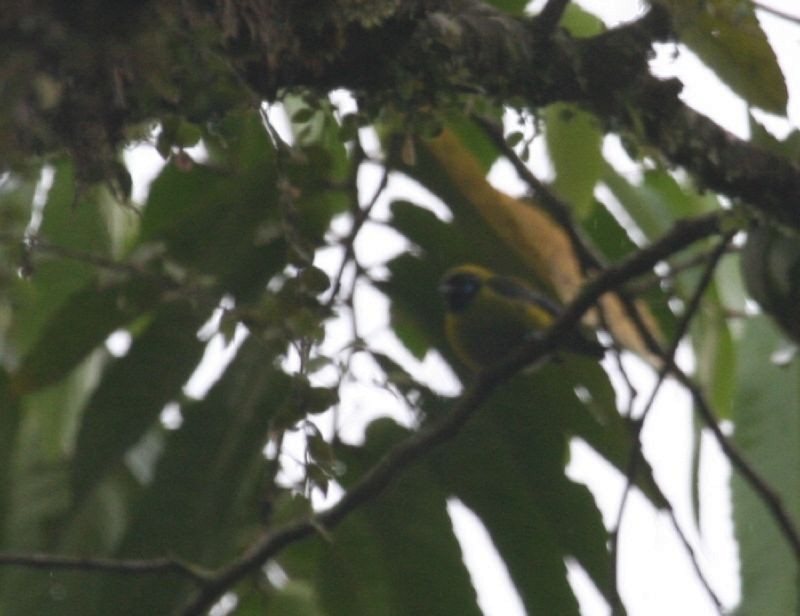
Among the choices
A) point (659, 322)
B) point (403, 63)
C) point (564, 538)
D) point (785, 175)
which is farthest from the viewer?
point (659, 322)

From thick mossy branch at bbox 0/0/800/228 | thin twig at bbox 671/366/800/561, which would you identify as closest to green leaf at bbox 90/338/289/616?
thick mossy branch at bbox 0/0/800/228

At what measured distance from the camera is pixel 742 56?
5.02ft

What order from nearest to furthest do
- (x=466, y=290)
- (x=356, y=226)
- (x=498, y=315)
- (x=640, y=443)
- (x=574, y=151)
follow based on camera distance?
(x=640, y=443) → (x=356, y=226) → (x=574, y=151) → (x=466, y=290) → (x=498, y=315)

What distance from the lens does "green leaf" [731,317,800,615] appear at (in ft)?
5.98

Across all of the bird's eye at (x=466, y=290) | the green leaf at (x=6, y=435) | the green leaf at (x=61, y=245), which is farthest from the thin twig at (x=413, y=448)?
the bird's eye at (x=466, y=290)

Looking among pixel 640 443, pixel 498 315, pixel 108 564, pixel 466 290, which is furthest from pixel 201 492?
pixel 498 315

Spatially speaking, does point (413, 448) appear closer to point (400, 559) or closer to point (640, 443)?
point (400, 559)

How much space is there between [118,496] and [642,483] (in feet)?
2.47

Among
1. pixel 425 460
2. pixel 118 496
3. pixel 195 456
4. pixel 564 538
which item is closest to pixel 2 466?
pixel 118 496

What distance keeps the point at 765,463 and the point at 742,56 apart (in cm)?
72

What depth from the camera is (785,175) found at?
5.07 feet

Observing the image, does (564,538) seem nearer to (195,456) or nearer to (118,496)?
(195,456)

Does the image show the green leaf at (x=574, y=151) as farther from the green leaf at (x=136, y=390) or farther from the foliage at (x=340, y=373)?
the green leaf at (x=136, y=390)

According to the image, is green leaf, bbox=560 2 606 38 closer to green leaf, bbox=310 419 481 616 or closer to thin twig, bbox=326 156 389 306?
thin twig, bbox=326 156 389 306
